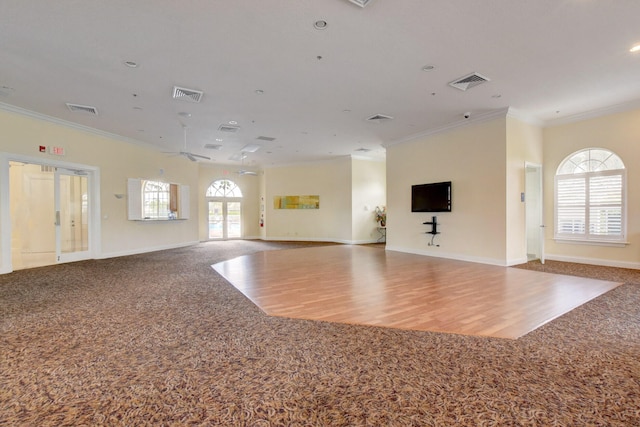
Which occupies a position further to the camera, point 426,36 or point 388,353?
point 426,36

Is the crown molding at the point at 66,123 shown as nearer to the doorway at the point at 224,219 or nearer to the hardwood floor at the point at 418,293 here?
the doorway at the point at 224,219

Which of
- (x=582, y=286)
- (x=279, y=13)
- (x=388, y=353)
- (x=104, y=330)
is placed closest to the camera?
(x=388, y=353)

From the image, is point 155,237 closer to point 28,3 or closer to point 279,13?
point 28,3

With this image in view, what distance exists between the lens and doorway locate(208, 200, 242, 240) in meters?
13.9

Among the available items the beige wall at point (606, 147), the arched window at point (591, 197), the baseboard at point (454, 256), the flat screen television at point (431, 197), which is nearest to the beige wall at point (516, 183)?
the baseboard at point (454, 256)

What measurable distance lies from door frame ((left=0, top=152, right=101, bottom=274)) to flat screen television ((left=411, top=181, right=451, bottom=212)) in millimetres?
8736

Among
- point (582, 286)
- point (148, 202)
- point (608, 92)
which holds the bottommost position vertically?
point (582, 286)

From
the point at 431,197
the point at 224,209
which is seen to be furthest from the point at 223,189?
the point at 431,197

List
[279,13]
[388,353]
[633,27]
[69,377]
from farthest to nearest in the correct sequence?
[633,27] < [279,13] < [388,353] < [69,377]

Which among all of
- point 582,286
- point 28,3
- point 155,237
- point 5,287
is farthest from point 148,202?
point 582,286

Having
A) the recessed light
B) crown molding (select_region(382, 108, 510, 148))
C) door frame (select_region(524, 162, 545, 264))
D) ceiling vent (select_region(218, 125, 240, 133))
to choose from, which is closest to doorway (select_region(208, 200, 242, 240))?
ceiling vent (select_region(218, 125, 240, 133))

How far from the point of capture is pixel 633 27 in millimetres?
3818

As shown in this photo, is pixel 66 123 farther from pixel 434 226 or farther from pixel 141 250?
Answer: pixel 434 226

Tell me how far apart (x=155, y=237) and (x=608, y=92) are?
12201 millimetres
